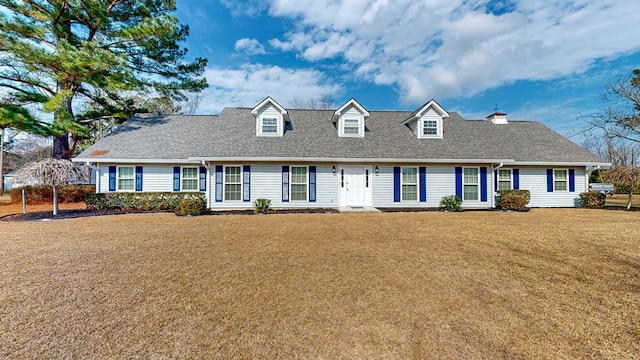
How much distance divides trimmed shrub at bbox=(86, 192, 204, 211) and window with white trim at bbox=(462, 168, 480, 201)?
1382cm

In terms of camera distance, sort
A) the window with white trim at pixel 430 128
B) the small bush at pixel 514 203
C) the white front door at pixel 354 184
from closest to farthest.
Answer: the small bush at pixel 514 203
the white front door at pixel 354 184
the window with white trim at pixel 430 128

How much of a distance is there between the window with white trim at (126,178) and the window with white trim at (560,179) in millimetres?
23314

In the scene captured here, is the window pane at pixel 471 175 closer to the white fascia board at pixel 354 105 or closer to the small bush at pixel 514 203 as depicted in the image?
the small bush at pixel 514 203

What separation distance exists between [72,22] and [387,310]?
23.2 m

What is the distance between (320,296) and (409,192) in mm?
11371

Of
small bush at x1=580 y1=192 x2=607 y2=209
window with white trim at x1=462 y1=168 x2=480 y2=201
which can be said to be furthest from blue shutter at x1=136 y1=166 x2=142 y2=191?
small bush at x1=580 y1=192 x2=607 y2=209

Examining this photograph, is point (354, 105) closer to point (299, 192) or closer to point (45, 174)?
point (299, 192)

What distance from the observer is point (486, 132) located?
17.4 m

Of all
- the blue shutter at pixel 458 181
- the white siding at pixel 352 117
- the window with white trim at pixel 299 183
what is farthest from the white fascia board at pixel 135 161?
the blue shutter at pixel 458 181

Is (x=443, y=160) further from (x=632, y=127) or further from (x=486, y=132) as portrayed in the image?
(x=632, y=127)

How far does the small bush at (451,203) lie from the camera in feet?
44.6

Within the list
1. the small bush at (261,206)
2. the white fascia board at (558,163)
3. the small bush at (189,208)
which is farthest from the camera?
the white fascia board at (558,163)

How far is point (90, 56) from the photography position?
13867 mm

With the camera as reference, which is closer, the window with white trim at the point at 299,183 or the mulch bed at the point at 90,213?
the mulch bed at the point at 90,213
